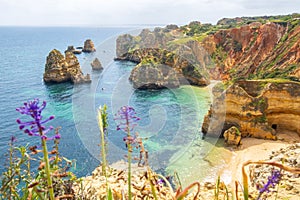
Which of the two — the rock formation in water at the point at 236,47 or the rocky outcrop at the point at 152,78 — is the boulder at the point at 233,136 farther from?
the rocky outcrop at the point at 152,78

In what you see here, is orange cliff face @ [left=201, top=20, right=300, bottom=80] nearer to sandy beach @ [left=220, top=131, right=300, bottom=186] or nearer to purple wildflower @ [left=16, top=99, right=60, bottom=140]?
sandy beach @ [left=220, top=131, right=300, bottom=186]

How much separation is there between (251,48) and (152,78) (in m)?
22.0

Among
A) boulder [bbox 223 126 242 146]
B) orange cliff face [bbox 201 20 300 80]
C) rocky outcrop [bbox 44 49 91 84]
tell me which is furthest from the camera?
rocky outcrop [bbox 44 49 91 84]

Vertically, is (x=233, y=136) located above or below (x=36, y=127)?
below

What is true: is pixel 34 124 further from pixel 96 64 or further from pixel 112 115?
pixel 96 64

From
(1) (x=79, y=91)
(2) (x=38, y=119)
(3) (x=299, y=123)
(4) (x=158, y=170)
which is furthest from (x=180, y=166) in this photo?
(1) (x=79, y=91)

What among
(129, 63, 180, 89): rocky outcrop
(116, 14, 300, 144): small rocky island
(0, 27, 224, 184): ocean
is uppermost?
(116, 14, 300, 144): small rocky island

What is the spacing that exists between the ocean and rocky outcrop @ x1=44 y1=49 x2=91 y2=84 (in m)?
2.00

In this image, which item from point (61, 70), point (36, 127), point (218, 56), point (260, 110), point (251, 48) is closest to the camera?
point (36, 127)

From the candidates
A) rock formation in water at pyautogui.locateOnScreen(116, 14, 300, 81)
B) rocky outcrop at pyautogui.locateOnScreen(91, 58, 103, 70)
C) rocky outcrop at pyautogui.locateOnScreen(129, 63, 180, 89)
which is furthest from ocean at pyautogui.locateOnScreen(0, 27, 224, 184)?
rock formation in water at pyautogui.locateOnScreen(116, 14, 300, 81)

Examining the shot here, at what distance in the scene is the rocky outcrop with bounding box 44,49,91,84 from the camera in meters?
56.1

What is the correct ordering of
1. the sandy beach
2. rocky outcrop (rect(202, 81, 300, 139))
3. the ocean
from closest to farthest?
the sandy beach → the ocean → rocky outcrop (rect(202, 81, 300, 139))

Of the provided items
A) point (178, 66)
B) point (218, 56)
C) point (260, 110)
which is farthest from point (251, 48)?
point (260, 110)

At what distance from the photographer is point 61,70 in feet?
187
